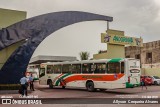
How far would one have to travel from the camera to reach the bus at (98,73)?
2339 centimetres

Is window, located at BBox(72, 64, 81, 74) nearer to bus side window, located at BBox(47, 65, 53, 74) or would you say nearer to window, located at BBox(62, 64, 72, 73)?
window, located at BBox(62, 64, 72, 73)

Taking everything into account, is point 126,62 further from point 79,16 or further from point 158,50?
point 158,50

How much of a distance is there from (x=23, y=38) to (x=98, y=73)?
7.59 metres

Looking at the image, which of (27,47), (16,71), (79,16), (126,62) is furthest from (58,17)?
(126,62)

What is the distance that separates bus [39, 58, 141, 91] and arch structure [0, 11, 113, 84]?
12.0ft

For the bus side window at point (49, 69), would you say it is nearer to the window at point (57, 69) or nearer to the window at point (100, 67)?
the window at point (57, 69)

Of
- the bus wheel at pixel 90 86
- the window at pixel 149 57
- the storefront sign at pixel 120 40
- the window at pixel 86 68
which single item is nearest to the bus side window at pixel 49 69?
the window at pixel 86 68

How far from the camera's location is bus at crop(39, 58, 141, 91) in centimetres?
2339

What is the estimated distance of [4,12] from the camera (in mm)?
27484

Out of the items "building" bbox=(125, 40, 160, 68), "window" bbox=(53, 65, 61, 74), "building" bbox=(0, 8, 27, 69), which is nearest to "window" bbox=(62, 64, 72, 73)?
"window" bbox=(53, 65, 61, 74)

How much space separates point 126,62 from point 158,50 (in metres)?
26.3

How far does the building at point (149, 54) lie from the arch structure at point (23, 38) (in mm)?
24124

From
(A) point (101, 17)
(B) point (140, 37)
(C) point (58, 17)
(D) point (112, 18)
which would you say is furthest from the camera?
(B) point (140, 37)

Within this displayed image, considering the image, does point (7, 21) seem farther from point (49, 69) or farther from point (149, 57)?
point (149, 57)
